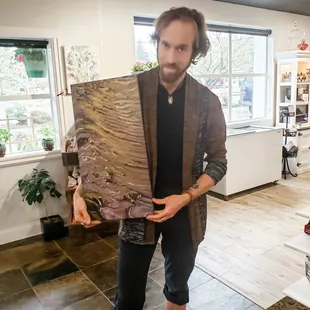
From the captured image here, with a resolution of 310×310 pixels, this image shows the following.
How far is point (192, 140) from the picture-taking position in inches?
39.7

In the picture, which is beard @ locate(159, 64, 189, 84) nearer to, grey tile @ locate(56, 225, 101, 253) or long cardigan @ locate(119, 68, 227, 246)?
long cardigan @ locate(119, 68, 227, 246)

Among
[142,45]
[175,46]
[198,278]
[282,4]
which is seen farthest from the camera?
[282,4]

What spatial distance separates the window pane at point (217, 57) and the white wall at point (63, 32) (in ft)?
3.03

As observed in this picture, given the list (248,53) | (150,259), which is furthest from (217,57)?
(150,259)

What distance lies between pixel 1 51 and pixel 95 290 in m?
2.20

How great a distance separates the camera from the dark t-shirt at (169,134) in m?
1.00

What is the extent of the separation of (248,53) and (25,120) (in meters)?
3.31

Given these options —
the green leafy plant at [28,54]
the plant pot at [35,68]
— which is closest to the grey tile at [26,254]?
the plant pot at [35,68]

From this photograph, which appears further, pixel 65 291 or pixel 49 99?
pixel 49 99

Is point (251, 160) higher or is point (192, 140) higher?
point (192, 140)

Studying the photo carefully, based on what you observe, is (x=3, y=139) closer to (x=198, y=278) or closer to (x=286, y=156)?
(x=198, y=278)

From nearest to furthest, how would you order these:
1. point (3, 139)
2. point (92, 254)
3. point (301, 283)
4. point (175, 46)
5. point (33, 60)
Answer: point (175, 46), point (301, 283), point (92, 254), point (3, 139), point (33, 60)

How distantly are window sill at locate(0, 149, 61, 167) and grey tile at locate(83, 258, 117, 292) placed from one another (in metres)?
1.16

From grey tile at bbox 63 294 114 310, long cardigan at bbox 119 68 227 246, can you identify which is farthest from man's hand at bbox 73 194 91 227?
grey tile at bbox 63 294 114 310
